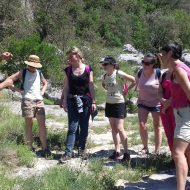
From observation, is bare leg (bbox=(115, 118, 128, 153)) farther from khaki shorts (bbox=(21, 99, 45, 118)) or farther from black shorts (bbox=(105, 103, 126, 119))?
khaki shorts (bbox=(21, 99, 45, 118))

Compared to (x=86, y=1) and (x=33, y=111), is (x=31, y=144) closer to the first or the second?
(x=33, y=111)

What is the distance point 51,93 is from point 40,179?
10.0m

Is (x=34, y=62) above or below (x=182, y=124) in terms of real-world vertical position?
above

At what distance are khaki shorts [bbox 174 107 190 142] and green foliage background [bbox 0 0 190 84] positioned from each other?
37.4 ft

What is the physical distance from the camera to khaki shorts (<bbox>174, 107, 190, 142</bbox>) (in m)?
4.62

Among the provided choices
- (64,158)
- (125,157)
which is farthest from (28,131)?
(125,157)

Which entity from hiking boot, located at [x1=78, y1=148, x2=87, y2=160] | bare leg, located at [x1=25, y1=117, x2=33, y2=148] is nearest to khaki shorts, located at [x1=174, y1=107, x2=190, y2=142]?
hiking boot, located at [x1=78, y1=148, x2=87, y2=160]

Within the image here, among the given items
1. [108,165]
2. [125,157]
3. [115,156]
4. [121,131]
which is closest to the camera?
[108,165]

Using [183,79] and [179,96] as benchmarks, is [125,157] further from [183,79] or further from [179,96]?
[183,79]

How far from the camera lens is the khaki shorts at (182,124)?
15.1ft

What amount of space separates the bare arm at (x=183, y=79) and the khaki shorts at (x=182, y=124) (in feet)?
0.71

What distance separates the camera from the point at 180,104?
4789 mm

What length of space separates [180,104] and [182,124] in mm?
214

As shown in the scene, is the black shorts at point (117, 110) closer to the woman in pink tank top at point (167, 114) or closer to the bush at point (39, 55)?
the woman in pink tank top at point (167, 114)
